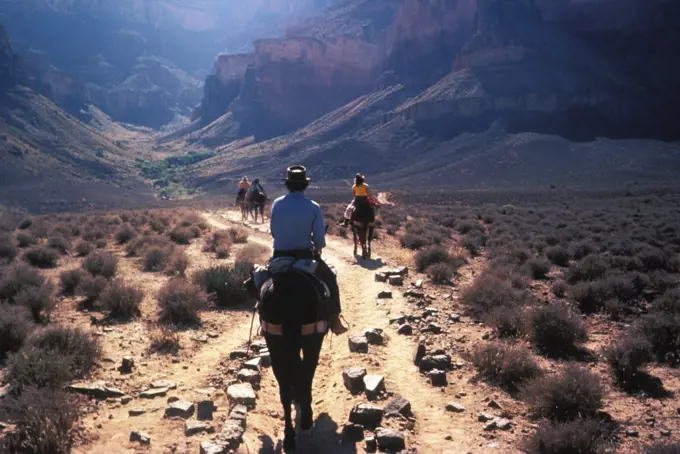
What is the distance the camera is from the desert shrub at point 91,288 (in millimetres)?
10141

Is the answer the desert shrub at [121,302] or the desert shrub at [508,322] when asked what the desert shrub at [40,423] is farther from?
the desert shrub at [508,322]

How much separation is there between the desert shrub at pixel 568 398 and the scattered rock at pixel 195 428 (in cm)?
353

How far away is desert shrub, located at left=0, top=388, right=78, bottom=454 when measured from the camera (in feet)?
14.8

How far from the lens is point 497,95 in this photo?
99.9m

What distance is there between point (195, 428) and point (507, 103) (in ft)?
339

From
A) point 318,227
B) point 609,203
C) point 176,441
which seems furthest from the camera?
point 609,203

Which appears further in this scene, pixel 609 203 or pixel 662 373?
pixel 609 203

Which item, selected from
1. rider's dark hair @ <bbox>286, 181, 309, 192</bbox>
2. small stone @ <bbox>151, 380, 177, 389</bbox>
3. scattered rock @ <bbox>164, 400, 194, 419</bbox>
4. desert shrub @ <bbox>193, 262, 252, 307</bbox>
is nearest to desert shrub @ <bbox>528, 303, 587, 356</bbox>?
rider's dark hair @ <bbox>286, 181, 309, 192</bbox>

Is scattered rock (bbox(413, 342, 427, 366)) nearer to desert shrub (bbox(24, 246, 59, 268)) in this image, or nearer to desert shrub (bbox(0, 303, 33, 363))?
desert shrub (bbox(0, 303, 33, 363))

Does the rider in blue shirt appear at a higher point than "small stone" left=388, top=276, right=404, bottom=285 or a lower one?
higher

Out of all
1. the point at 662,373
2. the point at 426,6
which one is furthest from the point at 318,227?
the point at 426,6

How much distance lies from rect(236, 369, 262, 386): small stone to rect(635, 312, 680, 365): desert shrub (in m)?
5.61

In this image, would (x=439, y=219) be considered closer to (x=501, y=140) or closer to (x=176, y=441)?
(x=176, y=441)

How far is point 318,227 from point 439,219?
82.5 feet
